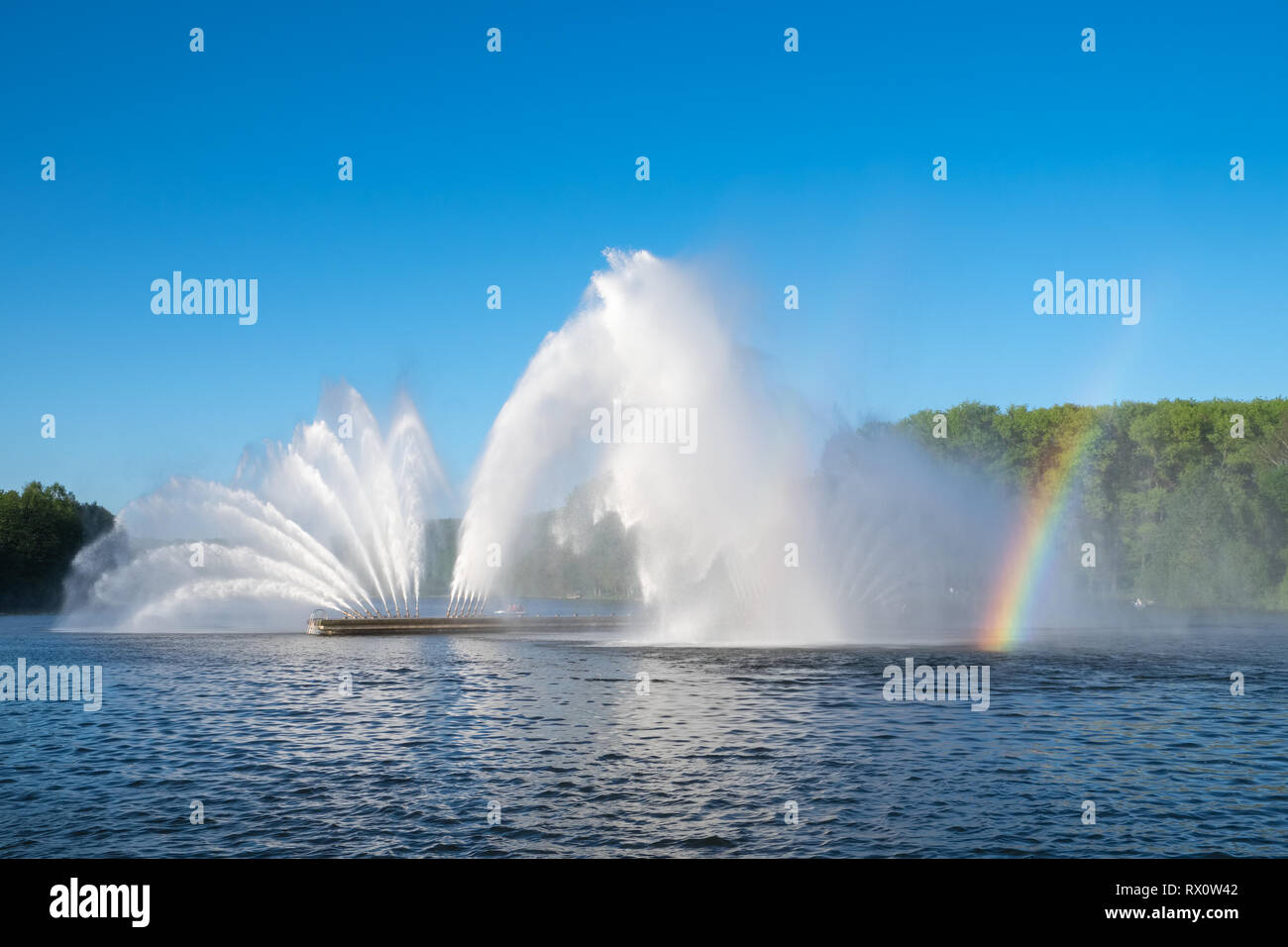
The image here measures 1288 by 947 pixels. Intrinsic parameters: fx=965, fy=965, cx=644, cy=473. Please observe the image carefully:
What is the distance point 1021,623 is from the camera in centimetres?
8531

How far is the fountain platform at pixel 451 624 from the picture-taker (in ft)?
221

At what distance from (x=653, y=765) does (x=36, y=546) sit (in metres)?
146

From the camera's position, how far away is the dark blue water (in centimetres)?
1697

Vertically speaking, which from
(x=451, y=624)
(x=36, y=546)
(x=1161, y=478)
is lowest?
(x=451, y=624)

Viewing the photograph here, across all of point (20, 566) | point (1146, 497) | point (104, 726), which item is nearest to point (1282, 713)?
point (104, 726)

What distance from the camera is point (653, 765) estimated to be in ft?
74.7

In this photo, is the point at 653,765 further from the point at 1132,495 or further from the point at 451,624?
the point at 1132,495

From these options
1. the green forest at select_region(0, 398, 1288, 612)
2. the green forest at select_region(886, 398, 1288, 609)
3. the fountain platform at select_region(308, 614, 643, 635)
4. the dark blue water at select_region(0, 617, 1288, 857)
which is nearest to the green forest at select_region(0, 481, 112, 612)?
the green forest at select_region(0, 398, 1288, 612)

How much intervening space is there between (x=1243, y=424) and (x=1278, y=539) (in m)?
17.9

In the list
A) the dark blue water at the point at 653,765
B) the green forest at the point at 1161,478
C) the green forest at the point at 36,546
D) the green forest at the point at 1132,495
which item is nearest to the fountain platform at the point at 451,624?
the green forest at the point at 1132,495

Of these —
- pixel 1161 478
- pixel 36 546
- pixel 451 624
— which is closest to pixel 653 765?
pixel 451 624
